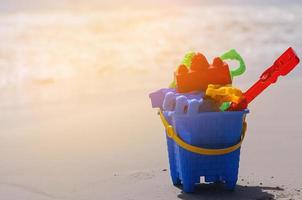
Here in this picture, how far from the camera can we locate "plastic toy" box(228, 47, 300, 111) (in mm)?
3988

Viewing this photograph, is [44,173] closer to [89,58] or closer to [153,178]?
[153,178]

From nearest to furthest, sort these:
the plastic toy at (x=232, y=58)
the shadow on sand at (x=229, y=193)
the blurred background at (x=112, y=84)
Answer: the shadow on sand at (x=229, y=193)
the plastic toy at (x=232, y=58)
the blurred background at (x=112, y=84)

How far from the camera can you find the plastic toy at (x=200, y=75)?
427 cm

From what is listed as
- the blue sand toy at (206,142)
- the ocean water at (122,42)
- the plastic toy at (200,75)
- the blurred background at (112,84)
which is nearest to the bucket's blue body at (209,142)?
the blue sand toy at (206,142)

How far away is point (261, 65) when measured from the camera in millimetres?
9203

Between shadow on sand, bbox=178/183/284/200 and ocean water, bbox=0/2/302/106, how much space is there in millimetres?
3598

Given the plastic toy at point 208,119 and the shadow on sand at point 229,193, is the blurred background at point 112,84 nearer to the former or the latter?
the shadow on sand at point 229,193

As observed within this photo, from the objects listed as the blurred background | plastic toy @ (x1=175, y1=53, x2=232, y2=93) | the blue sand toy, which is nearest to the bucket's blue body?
the blue sand toy

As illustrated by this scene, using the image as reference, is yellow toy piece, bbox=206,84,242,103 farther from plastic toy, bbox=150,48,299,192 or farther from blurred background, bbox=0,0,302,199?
blurred background, bbox=0,0,302,199


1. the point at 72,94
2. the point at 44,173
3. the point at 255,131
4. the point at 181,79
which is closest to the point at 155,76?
the point at 72,94

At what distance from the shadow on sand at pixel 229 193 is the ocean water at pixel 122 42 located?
3598mm

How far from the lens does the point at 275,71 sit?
415 cm

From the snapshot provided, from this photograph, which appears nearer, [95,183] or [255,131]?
[95,183]

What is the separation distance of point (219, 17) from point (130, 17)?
67.3 inches
